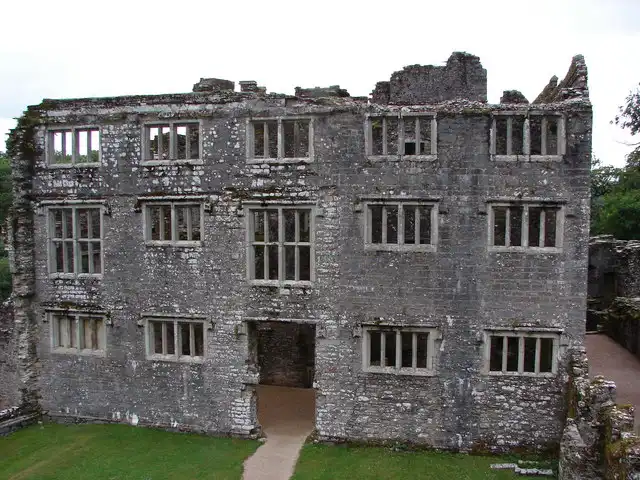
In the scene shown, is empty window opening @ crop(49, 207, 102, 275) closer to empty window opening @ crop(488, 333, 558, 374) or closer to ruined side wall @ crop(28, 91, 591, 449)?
ruined side wall @ crop(28, 91, 591, 449)

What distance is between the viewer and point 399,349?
1655 centimetres

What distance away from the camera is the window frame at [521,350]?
1584cm

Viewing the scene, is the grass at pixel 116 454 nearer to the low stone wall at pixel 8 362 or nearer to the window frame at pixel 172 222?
the low stone wall at pixel 8 362

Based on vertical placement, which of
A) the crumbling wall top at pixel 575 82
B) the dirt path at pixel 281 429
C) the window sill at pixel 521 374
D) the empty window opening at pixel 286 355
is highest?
the crumbling wall top at pixel 575 82

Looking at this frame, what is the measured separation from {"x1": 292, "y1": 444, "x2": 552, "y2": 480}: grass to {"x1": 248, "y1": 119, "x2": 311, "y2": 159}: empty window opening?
9141 mm

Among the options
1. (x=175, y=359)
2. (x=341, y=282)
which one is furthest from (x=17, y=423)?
(x=341, y=282)

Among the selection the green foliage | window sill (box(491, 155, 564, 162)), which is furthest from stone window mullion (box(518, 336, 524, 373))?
the green foliage

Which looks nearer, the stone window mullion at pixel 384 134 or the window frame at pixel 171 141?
the stone window mullion at pixel 384 134

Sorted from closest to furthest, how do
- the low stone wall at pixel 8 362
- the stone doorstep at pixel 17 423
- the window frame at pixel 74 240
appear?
the window frame at pixel 74 240 → the stone doorstep at pixel 17 423 → the low stone wall at pixel 8 362

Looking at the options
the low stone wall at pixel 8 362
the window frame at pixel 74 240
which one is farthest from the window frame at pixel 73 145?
the low stone wall at pixel 8 362

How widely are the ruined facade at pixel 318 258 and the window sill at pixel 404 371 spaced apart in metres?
0.07

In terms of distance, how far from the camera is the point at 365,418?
55.3ft

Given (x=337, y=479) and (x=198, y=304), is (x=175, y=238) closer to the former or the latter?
(x=198, y=304)

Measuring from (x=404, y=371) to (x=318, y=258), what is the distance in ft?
14.3
